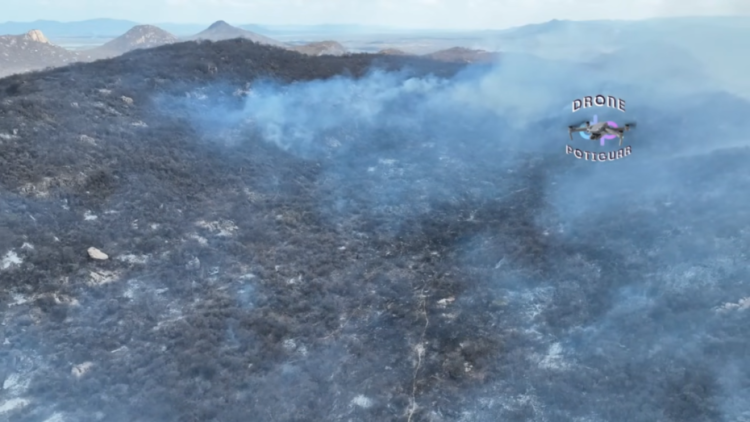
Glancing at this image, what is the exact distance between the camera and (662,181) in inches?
1005

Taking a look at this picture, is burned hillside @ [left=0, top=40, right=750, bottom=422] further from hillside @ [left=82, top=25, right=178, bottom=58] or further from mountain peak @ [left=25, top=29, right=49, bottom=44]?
hillside @ [left=82, top=25, right=178, bottom=58]

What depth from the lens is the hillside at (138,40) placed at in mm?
134500

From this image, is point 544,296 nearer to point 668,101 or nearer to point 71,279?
point 71,279

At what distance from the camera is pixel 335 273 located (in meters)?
20.7

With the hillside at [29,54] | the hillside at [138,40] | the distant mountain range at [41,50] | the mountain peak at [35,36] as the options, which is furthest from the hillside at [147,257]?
the hillside at [138,40]

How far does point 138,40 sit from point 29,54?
107ft

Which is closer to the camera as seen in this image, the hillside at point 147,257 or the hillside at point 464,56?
the hillside at point 147,257

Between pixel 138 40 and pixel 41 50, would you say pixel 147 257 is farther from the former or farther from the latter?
pixel 138 40

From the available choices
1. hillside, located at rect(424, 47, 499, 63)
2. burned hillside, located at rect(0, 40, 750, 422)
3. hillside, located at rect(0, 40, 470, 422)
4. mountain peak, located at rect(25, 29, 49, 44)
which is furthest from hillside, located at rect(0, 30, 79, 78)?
hillside, located at rect(0, 40, 470, 422)

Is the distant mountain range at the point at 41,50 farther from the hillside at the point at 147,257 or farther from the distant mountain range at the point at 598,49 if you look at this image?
the hillside at the point at 147,257

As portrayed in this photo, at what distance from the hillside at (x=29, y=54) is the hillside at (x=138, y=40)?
1573 cm

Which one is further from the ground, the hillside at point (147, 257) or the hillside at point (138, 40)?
the hillside at point (138, 40)

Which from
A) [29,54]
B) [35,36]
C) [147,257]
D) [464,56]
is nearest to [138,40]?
[35,36]

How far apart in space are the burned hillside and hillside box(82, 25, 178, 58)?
372 feet
